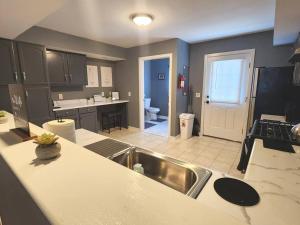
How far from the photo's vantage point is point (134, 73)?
175 inches

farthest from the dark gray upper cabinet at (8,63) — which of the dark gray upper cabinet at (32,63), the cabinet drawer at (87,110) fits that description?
the cabinet drawer at (87,110)

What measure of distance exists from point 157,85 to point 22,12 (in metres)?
4.84

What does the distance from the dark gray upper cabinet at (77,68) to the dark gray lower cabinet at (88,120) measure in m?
0.79

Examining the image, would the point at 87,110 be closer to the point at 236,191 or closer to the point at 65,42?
the point at 65,42

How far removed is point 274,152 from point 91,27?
3.30 m

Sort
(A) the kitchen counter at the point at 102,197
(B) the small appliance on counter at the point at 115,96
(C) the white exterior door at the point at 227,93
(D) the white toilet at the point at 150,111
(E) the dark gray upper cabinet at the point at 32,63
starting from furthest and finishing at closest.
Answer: (D) the white toilet at the point at 150,111 → (B) the small appliance on counter at the point at 115,96 → (C) the white exterior door at the point at 227,93 → (E) the dark gray upper cabinet at the point at 32,63 → (A) the kitchen counter at the point at 102,197

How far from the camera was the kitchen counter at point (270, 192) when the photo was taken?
0.63 m

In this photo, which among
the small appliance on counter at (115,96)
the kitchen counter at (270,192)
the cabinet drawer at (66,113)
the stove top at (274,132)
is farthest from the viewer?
the small appliance on counter at (115,96)

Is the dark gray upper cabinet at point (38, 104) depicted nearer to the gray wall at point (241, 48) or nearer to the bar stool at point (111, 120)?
the bar stool at point (111, 120)

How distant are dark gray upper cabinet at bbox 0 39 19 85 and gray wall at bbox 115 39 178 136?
8.48 ft

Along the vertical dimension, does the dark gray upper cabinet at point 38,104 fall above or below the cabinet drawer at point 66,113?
above

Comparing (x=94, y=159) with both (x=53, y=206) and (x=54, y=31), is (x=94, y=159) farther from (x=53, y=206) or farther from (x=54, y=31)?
(x=54, y=31)

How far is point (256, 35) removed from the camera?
318 cm

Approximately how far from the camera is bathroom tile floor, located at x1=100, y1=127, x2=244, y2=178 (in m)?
2.74
